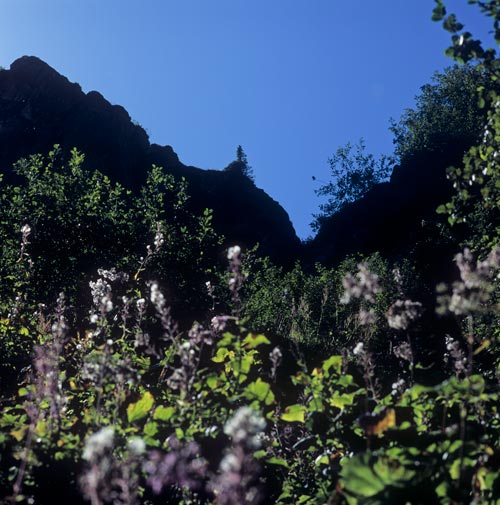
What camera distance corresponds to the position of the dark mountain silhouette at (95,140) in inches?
1906

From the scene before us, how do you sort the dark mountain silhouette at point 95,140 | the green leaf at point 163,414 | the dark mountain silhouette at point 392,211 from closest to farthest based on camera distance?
the green leaf at point 163,414
the dark mountain silhouette at point 392,211
the dark mountain silhouette at point 95,140

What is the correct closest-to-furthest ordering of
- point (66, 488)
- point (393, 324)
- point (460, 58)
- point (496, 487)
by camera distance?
point (496, 487) → point (66, 488) → point (393, 324) → point (460, 58)

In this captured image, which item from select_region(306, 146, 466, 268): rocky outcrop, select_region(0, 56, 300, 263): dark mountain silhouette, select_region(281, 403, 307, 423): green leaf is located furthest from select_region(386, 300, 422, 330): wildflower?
select_region(0, 56, 300, 263): dark mountain silhouette

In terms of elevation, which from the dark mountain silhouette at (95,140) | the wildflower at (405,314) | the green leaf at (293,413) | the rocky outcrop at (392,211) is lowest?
A: the green leaf at (293,413)

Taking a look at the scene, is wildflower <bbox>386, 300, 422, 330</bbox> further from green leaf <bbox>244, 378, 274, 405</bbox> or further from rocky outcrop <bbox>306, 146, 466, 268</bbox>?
rocky outcrop <bbox>306, 146, 466, 268</bbox>

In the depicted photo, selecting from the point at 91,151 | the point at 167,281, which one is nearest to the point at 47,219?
the point at 167,281

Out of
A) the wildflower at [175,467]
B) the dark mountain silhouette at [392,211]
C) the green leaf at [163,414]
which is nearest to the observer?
the wildflower at [175,467]

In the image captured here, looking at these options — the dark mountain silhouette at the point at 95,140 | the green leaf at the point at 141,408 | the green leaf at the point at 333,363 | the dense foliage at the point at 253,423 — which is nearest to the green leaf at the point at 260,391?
the dense foliage at the point at 253,423

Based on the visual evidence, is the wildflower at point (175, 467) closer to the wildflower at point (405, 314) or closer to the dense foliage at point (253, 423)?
the dense foliage at point (253, 423)

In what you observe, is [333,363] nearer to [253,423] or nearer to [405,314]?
[405,314]

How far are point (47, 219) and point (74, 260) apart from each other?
3.15 ft

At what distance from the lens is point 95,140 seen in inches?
1946

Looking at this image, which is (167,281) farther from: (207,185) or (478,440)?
(207,185)

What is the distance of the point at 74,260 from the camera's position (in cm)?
876
